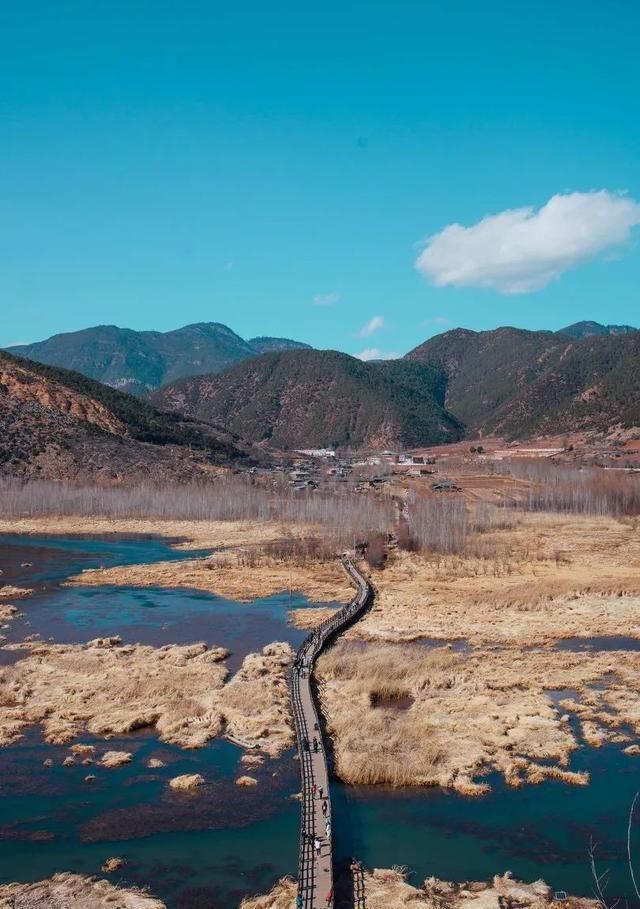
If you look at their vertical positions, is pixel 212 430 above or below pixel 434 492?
above

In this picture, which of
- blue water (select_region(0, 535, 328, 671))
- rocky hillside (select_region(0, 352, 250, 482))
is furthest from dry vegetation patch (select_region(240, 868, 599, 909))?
rocky hillside (select_region(0, 352, 250, 482))

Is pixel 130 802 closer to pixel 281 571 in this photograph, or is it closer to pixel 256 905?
pixel 256 905

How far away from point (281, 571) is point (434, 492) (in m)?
60.5

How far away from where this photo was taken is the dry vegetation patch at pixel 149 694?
91.2ft

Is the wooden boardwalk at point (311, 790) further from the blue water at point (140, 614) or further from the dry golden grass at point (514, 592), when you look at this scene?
the dry golden grass at point (514, 592)

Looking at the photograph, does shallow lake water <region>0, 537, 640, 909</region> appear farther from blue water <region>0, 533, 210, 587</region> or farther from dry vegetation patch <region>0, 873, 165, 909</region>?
blue water <region>0, 533, 210, 587</region>

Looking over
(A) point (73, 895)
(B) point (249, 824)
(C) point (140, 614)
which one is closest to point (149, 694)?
(B) point (249, 824)

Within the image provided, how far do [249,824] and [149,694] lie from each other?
1138 centimetres

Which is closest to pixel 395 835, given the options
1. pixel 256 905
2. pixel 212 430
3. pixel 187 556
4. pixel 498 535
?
pixel 256 905

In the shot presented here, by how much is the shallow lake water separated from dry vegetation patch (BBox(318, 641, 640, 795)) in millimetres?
860

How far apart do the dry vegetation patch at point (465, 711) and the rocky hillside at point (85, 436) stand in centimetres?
9193

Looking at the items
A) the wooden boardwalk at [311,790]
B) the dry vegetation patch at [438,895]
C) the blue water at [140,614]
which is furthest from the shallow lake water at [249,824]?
the blue water at [140,614]

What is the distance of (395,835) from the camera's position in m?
20.8

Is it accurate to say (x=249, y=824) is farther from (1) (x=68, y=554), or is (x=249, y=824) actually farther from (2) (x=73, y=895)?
(1) (x=68, y=554)
